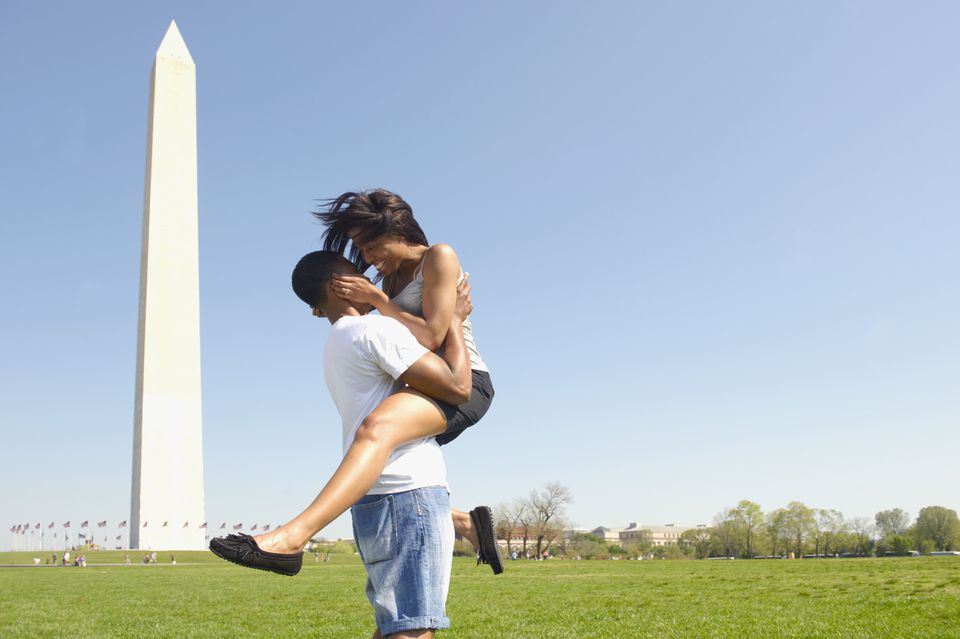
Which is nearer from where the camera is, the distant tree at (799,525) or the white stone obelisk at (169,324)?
the white stone obelisk at (169,324)

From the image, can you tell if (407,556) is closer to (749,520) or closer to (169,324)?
(169,324)

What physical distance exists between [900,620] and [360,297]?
33.4 ft

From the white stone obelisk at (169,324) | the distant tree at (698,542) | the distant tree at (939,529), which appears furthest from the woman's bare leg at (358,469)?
the distant tree at (939,529)

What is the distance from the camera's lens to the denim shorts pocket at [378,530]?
9.54 ft

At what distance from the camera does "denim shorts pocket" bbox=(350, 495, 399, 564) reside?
291cm

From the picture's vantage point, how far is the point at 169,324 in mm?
54688

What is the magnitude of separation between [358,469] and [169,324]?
55768 millimetres

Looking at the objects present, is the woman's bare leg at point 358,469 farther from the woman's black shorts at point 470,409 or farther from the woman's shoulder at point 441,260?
the woman's shoulder at point 441,260

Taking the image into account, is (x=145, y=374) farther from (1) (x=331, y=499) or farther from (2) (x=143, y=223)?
(1) (x=331, y=499)

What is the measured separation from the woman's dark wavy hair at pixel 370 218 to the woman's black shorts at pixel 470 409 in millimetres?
706

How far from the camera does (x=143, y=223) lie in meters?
55.8

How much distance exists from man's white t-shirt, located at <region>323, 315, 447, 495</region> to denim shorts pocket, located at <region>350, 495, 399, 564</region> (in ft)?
0.19

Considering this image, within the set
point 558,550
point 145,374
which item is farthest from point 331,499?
point 558,550

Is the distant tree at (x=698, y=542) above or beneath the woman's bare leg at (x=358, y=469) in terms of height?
beneath
